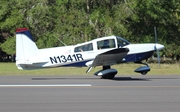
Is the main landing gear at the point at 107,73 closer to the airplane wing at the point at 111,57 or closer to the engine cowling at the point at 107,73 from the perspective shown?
the engine cowling at the point at 107,73

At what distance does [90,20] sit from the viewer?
129 feet

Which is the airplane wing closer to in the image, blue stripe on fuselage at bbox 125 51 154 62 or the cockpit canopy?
blue stripe on fuselage at bbox 125 51 154 62

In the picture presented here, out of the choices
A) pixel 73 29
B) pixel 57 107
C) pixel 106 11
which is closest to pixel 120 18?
pixel 106 11

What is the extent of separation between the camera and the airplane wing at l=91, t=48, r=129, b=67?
740 inches

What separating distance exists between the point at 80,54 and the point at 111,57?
4.79ft

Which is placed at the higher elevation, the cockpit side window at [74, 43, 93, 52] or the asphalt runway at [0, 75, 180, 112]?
the cockpit side window at [74, 43, 93, 52]

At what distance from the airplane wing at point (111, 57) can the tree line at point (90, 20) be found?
1811cm

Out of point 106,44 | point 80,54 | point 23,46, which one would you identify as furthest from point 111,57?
point 23,46

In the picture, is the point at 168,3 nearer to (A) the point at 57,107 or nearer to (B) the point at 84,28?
(B) the point at 84,28

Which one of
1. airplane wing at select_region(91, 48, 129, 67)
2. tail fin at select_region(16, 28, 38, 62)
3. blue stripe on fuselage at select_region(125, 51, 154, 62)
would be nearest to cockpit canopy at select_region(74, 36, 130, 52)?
airplane wing at select_region(91, 48, 129, 67)

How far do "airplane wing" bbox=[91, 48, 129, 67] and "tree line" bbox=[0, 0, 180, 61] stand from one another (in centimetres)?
1811

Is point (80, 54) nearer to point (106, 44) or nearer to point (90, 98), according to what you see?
point (106, 44)

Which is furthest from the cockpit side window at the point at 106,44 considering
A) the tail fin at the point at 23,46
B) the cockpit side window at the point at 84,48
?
the tail fin at the point at 23,46

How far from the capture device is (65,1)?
39750 millimetres
